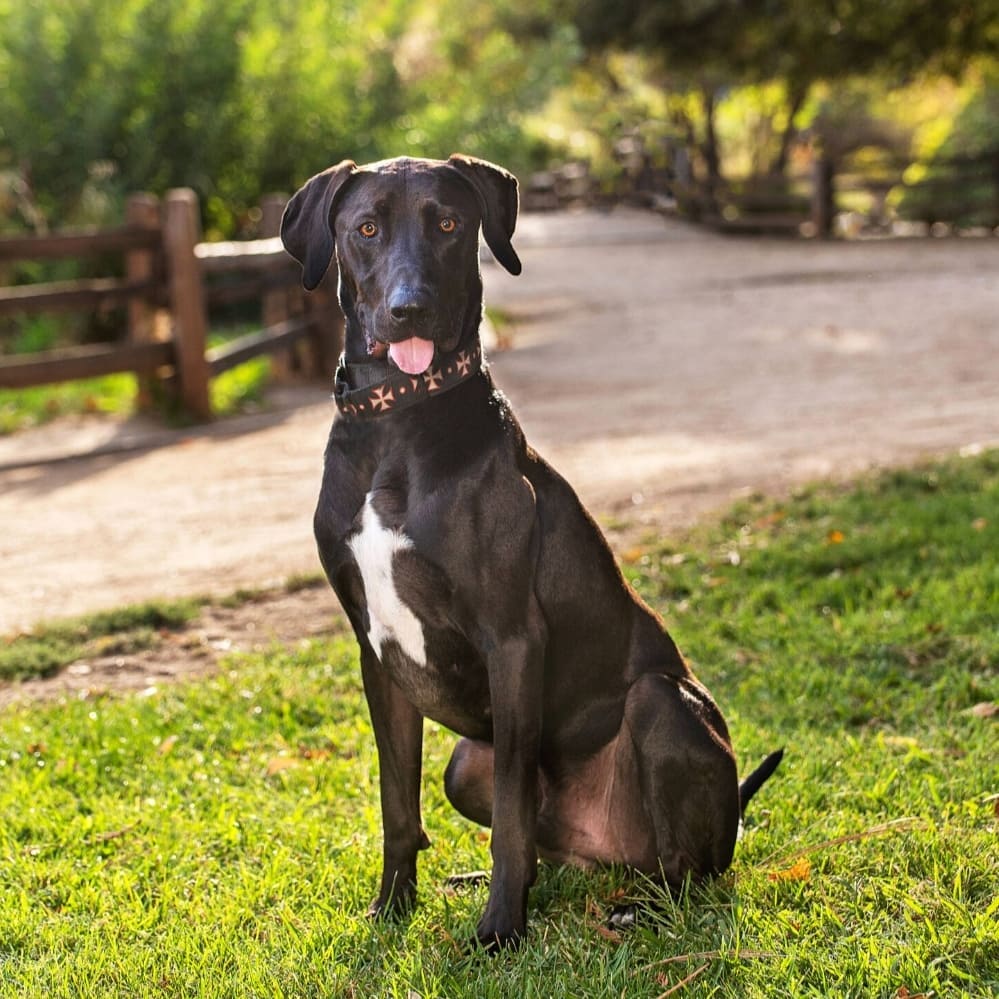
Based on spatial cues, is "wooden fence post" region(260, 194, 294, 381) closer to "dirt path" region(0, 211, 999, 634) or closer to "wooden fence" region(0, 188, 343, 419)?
"wooden fence" region(0, 188, 343, 419)

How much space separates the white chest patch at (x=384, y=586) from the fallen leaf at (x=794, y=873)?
1.03 m

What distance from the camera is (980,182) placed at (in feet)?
79.3

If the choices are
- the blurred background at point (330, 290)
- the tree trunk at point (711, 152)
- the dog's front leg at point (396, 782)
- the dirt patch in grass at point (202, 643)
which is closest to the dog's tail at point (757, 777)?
the dog's front leg at point (396, 782)

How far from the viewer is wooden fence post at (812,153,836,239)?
24.3 meters

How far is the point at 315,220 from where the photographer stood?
300 cm

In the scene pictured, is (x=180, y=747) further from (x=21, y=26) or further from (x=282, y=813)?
(x=21, y=26)

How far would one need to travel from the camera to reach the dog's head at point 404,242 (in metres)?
2.83

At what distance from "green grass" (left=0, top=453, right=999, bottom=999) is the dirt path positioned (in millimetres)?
1401

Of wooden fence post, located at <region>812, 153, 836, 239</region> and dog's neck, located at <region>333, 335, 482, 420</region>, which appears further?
wooden fence post, located at <region>812, 153, 836, 239</region>

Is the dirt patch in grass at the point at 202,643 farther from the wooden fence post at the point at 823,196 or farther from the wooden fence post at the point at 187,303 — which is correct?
the wooden fence post at the point at 823,196

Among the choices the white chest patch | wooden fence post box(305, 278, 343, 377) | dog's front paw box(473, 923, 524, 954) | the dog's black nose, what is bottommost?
wooden fence post box(305, 278, 343, 377)

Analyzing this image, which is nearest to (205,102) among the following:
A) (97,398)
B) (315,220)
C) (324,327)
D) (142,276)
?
(324,327)

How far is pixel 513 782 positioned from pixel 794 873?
812 mm

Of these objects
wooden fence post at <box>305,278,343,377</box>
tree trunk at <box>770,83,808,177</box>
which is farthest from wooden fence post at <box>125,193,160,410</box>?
tree trunk at <box>770,83,808,177</box>
